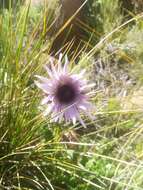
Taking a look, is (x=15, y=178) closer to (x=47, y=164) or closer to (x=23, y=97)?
(x=47, y=164)

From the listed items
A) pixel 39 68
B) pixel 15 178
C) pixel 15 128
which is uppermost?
pixel 39 68

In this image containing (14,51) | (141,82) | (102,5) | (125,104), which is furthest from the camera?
(102,5)

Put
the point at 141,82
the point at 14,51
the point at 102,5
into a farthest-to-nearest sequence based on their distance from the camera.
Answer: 1. the point at 102,5
2. the point at 141,82
3. the point at 14,51

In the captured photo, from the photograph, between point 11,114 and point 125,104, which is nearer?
point 11,114

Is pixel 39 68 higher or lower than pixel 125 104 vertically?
higher

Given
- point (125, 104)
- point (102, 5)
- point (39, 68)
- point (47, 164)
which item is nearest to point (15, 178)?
point (47, 164)
